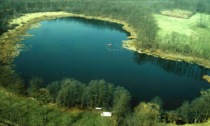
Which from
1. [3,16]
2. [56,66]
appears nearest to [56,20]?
[3,16]

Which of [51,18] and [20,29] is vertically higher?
[51,18]

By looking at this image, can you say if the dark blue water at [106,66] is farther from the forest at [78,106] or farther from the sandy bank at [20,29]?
the forest at [78,106]

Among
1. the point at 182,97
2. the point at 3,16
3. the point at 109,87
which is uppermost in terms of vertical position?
the point at 3,16

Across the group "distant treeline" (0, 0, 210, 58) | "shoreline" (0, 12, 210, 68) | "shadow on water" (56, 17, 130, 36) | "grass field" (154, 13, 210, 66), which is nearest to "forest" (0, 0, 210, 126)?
"shoreline" (0, 12, 210, 68)

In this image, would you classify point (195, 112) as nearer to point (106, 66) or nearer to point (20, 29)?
point (106, 66)

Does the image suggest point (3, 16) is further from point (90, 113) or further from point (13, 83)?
point (90, 113)

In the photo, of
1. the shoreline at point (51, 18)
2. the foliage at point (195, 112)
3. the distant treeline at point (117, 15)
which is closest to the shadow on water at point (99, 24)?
the shoreline at point (51, 18)

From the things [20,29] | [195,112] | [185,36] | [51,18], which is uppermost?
[51,18]

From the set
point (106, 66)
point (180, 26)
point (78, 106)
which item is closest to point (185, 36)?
point (180, 26)

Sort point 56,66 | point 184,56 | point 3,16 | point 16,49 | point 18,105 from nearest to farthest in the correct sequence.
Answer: point 18,105
point 56,66
point 16,49
point 184,56
point 3,16
